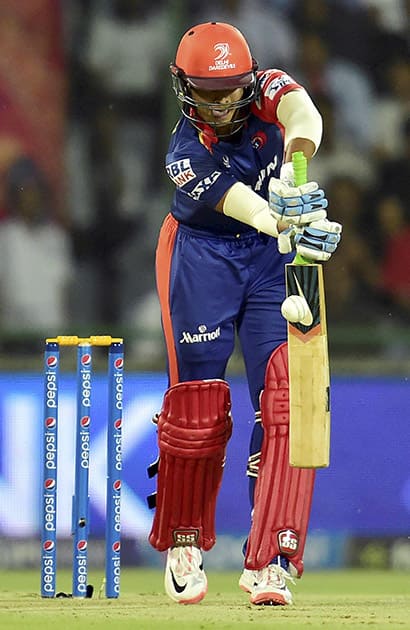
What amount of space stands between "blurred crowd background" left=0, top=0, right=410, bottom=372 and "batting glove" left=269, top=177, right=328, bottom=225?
359 centimetres

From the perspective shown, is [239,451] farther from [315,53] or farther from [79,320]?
[315,53]

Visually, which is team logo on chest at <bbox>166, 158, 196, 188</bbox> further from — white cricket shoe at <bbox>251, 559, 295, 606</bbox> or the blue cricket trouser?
white cricket shoe at <bbox>251, 559, 295, 606</bbox>

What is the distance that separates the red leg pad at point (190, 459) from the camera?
211 inches

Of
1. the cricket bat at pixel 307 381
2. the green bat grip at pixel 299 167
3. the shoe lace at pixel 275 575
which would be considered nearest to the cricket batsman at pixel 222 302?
the shoe lace at pixel 275 575

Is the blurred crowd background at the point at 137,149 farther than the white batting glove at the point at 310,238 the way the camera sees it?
Yes

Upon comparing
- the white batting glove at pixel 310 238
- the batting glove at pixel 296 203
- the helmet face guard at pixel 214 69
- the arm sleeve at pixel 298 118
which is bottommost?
the white batting glove at pixel 310 238

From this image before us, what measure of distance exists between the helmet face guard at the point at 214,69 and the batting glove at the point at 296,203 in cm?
48

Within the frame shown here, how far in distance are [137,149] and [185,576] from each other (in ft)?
12.3

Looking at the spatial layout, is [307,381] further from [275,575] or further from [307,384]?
[275,575]

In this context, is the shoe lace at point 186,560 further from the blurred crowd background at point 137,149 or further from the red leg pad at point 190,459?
the blurred crowd background at point 137,149

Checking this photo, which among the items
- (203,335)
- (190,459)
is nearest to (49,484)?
(190,459)

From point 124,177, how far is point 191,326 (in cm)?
349

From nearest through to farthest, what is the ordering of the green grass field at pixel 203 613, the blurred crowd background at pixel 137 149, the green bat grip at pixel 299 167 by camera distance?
1. the green grass field at pixel 203 613
2. the green bat grip at pixel 299 167
3. the blurred crowd background at pixel 137 149

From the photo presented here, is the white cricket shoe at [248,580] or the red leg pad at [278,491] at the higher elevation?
the red leg pad at [278,491]
